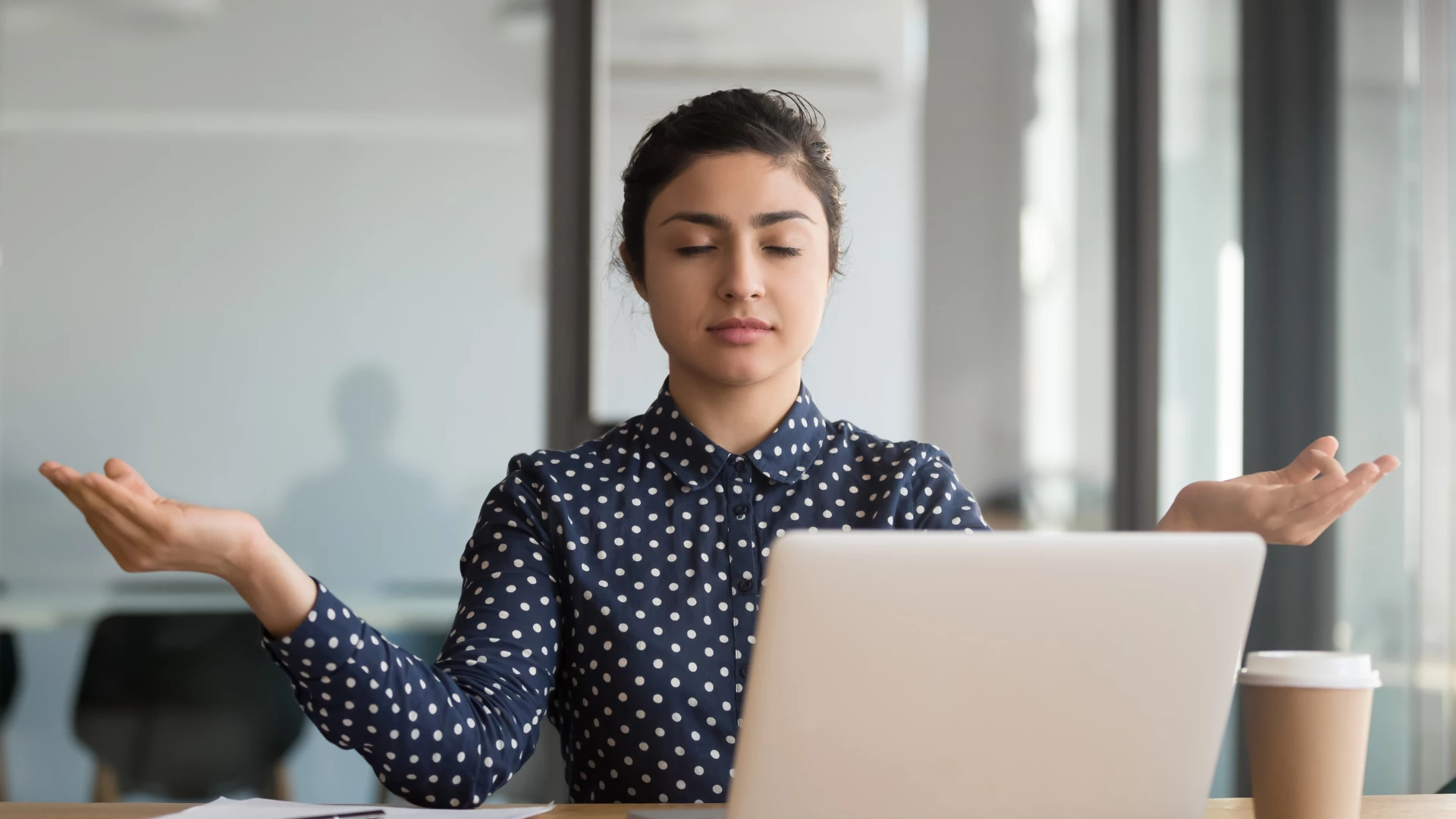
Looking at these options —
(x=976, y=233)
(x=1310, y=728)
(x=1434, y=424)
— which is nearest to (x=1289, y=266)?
(x=1434, y=424)

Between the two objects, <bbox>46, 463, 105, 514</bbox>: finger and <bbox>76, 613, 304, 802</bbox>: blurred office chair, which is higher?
<bbox>46, 463, 105, 514</bbox>: finger

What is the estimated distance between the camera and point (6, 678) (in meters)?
2.43

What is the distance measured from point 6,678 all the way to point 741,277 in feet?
6.41

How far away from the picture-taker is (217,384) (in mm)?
2506

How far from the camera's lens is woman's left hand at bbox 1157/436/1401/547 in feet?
3.39

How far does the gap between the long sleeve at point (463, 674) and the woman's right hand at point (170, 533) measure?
62 mm

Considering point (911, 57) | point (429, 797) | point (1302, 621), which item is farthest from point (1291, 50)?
point (429, 797)

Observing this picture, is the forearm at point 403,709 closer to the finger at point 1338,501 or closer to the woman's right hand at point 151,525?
the woman's right hand at point 151,525

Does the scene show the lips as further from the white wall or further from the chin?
the white wall

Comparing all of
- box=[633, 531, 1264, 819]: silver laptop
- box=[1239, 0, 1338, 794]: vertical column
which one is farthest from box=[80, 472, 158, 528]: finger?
box=[1239, 0, 1338, 794]: vertical column

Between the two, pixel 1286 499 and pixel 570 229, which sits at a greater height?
pixel 570 229

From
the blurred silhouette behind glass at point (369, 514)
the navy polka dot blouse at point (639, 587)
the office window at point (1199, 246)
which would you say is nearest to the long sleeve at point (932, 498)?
the navy polka dot blouse at point (639, 587)

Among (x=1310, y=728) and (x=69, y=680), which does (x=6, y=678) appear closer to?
(x=69, y=680)

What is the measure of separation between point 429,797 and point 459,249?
171cm
